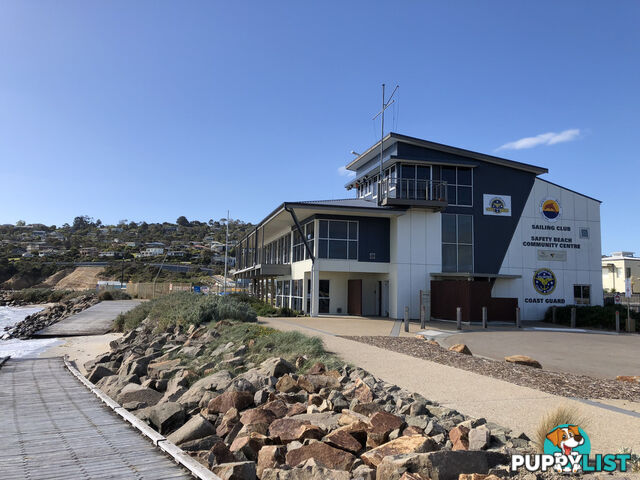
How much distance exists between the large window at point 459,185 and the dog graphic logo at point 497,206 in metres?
1.40

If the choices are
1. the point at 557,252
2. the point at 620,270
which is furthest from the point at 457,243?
the point at 620,270

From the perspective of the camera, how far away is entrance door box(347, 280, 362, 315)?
27094 millimetres

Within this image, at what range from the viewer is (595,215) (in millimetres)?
30969

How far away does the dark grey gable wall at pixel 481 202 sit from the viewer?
2765 centimetres

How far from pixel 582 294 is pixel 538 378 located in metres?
24.1

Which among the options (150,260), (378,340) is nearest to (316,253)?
(378,340)

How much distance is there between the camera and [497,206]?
94.2ft

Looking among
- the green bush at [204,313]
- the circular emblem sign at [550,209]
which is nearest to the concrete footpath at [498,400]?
the green bush at [204,313]

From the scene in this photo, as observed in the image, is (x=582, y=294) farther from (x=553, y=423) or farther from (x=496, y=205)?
(x=553, y=423)

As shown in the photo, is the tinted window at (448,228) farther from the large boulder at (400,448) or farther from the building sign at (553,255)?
the large boulder at (400,448)

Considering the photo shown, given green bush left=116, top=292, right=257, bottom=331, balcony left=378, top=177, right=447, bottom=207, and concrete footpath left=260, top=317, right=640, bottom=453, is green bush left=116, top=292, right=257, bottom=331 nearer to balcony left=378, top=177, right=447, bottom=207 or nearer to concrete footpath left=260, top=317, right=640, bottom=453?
concrete footpath left=260, top=317, right=640, bottom=453

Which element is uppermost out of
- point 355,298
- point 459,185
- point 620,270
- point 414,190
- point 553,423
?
point 459,185

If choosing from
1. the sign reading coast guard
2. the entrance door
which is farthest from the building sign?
the entrance door

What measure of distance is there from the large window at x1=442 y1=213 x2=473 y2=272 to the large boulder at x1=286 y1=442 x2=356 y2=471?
2282 cm
